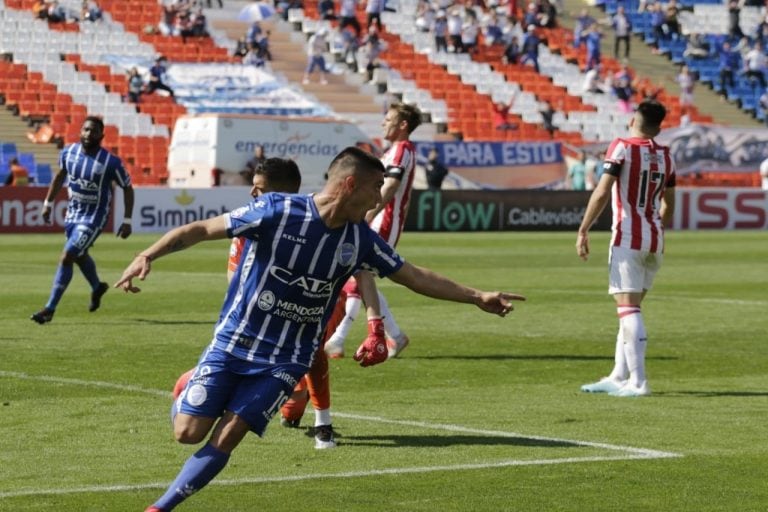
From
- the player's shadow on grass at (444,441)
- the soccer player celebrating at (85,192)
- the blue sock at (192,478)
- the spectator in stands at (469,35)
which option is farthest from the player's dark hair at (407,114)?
the spectator in stands at (469,35)

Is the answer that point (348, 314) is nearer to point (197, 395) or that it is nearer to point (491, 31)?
point (197, 395)

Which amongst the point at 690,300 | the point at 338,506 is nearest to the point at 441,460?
the point at 338,506

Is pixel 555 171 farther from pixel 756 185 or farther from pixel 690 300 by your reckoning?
pixel 690 300

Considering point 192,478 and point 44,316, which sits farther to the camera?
point 44,316

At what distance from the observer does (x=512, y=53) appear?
187 ft

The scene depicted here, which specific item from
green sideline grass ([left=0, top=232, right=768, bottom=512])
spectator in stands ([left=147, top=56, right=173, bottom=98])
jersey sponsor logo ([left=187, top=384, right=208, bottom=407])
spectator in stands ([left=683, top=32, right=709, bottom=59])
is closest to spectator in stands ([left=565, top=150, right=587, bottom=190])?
spectator in stands ([left=147, top=56, right=173, bottom=98])

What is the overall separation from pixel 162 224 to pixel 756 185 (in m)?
22.1

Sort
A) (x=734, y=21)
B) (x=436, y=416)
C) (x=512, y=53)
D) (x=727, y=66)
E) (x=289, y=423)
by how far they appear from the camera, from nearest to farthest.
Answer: (x=289, y=423)
(x=436, y=416)
(x=512, y=53)
(x=727, y=66)
(x=734, y=21)

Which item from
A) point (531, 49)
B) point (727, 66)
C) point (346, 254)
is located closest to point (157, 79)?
point (531, 49)

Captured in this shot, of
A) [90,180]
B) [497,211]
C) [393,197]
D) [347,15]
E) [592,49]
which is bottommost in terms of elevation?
[497,211]

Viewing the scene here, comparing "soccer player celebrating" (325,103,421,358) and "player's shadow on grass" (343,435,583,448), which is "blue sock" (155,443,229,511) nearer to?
"player's shadow on grass" (343,435,583,448)

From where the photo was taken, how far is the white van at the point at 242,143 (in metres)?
41.7

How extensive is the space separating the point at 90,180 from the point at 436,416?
24.3 ft

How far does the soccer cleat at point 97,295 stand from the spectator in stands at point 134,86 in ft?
94.1
